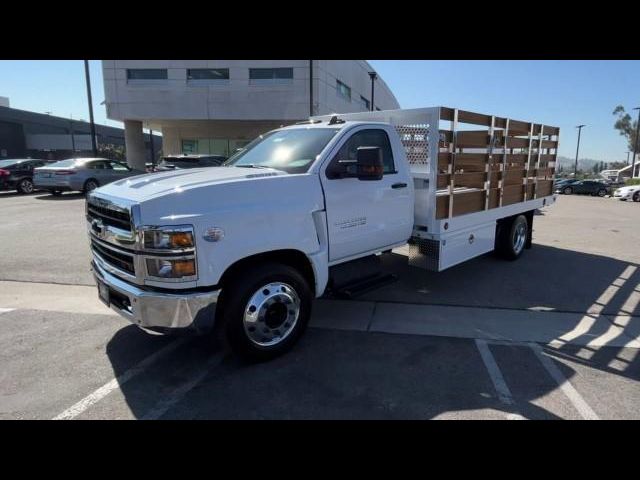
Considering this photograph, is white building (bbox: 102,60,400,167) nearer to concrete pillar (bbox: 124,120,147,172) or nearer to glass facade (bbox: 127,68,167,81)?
glass facade (bbox: 127,68,167,81)

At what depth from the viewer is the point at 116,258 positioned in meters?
3.52

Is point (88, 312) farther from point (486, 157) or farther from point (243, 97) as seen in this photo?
point (243, 97)

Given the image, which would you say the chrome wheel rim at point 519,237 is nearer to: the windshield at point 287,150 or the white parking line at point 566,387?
the white parking line at point 566,387

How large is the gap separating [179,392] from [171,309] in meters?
0.72

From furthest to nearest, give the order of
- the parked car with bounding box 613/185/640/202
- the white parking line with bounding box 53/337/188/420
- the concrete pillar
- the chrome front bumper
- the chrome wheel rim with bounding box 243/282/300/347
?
the concrete pillar → the parked car with bounding box 613/185/640/202 → the chrome wheel rim with bounding box 243/282/300/347 → the chrome front bumper → the white parking line with bounding box 53/337/188/420

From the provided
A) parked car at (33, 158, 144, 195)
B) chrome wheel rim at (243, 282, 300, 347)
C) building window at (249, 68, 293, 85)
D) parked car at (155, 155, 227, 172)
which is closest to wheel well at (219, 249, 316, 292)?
chrome wheel rim at (243, 282, 300, 347)

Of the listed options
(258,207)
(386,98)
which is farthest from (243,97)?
(258,207)

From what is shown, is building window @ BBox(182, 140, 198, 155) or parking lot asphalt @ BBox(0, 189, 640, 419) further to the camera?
building window @ BBox(182, 140, 198, 155)

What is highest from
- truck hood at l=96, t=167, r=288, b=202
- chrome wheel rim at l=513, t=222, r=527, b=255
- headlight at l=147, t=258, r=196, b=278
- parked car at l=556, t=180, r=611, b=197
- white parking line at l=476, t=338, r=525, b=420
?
truck hood at l=96, t=167, r=288, b=202

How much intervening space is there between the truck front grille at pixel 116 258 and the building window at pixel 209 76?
28.1m

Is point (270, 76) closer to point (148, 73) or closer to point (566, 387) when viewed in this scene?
point (148, 73)

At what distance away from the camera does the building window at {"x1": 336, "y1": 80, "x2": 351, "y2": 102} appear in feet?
104

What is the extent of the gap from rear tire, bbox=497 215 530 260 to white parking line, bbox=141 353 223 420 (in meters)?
5.61
